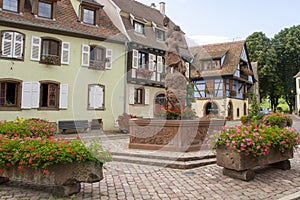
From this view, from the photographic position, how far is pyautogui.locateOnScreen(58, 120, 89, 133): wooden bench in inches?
615

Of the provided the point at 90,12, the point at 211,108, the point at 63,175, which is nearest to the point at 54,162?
the point at 63,175

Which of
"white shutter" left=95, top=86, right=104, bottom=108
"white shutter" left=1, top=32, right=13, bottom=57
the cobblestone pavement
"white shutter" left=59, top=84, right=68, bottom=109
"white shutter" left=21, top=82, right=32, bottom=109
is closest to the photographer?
the cobblestone pavement

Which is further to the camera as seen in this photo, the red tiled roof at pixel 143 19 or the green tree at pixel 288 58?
the green tree at pixel 288 58

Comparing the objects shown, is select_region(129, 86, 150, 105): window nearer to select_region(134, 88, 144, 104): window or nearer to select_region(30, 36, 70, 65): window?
select_region(134, 88, 144, 104): window

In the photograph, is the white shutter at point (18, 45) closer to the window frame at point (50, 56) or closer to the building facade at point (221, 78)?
the window frame at point (50, 56)

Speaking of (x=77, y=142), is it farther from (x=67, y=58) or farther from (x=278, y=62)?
(x=278, y=62)

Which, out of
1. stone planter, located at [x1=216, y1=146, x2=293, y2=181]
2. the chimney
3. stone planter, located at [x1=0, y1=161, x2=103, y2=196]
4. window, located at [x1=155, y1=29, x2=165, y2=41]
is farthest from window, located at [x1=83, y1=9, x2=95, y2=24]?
stone planter, located at [x1=0, y1=161, x2=103, y2=196]

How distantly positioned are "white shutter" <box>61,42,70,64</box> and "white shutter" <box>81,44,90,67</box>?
938mm

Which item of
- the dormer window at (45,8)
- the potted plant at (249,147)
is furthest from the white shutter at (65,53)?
the potted plant at (249,147)

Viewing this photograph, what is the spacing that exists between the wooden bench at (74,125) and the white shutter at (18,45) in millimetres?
4456

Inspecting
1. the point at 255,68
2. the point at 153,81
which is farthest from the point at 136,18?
the point at 255,68

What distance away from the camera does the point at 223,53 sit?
30.8 meters

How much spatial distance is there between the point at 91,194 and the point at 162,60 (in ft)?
58.6

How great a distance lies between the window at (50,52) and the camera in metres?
15.4
